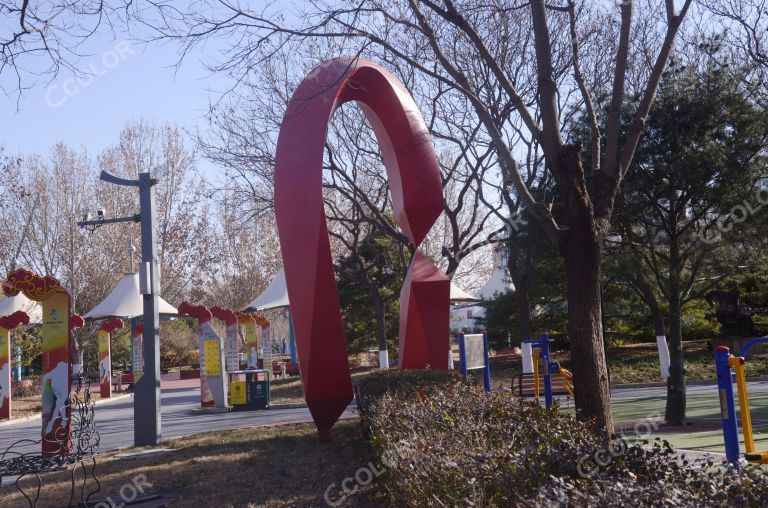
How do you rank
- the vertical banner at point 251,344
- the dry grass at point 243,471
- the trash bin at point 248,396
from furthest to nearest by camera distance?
the vertical banner at point 251,344, the trash bin at point 248,396, the dry grass at point 243,471

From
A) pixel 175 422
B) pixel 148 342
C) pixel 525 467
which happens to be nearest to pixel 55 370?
pixel 148 342

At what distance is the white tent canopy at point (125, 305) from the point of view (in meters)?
28.3

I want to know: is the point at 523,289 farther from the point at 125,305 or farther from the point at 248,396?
the point at 125,305

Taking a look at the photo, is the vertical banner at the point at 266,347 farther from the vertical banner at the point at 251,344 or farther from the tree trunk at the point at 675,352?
the tree trunk at the point at 675,352

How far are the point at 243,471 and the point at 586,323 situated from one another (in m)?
4.68

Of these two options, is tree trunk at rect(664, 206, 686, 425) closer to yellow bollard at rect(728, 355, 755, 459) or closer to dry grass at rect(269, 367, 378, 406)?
yellow bollard at rect(728, 355, 755, 459)

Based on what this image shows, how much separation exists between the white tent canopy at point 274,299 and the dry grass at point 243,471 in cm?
1730

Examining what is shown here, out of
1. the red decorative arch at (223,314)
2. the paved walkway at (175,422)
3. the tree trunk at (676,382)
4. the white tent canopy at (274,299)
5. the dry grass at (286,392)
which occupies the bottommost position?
the paved walkway at (175,422)

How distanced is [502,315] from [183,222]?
19.1 meters

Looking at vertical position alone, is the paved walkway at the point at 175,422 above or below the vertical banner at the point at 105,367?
below

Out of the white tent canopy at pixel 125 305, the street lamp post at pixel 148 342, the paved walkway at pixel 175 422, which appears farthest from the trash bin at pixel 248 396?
the white tent canopy at pixel 125 305

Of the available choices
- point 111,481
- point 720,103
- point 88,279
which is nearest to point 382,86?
point 720,103

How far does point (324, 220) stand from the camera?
11.1 m

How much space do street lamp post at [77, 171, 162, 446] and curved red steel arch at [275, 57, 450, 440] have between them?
3005mm
